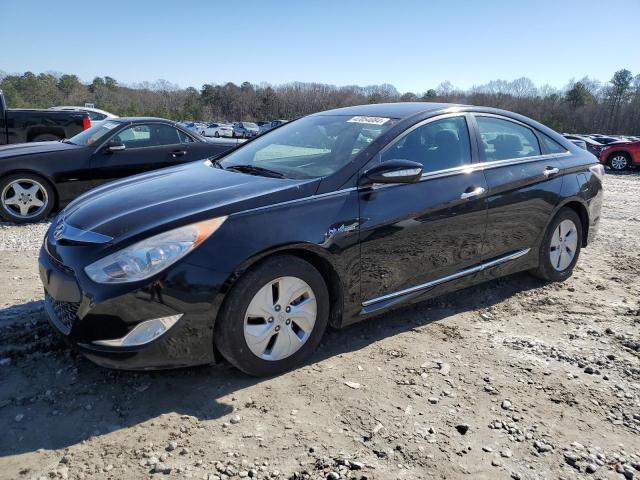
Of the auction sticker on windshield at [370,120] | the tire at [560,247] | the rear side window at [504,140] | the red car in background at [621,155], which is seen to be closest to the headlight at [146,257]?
the auction sticker on windshield at [370,120]

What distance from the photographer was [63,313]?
111 inches

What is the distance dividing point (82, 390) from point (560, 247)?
13.5 feet

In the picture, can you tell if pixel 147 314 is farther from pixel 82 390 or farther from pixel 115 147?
pixel 115 147

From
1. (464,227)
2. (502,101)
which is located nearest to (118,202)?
(464,227)

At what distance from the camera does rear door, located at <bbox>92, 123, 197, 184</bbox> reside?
23.1 feet

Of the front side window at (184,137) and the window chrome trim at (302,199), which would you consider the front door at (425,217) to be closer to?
the window chrome trim at (302,199)

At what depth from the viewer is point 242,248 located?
108 inches

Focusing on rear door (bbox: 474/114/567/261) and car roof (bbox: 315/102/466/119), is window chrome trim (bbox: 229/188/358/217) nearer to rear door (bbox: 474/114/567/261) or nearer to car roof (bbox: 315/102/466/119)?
car roof (bbox: 315/102/466/119)

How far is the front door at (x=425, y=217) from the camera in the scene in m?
3.29

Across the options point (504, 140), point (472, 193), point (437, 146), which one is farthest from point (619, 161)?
point (437, 146)

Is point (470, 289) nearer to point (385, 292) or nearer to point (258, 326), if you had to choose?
point (385, 292)

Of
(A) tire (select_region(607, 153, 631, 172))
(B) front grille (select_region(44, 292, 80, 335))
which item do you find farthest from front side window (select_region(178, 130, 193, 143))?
(A) tire (select_region(607, 153, 631, 172))

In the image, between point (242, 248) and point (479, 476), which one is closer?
point (479, 476)

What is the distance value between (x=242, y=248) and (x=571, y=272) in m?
3.69
